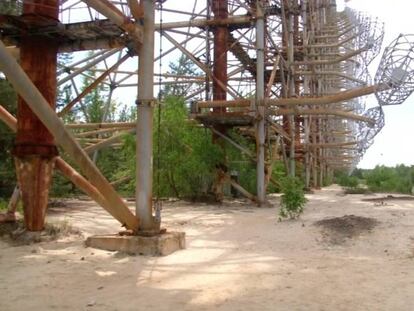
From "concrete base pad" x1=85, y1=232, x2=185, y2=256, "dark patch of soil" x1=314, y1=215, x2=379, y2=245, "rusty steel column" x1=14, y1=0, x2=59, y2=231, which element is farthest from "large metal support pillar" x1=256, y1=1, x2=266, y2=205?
"concrete base pad" x1=85, y1=232, x2=185, y2=256

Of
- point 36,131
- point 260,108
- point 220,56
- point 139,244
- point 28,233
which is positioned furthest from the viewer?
point 220,56

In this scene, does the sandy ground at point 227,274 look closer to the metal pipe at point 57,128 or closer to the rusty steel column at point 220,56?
the metal pipe at point 57,128

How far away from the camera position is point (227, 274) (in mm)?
7125

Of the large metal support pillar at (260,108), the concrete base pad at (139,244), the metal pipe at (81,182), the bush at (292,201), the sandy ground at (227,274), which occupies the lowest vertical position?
the sandy ground at (227,274)

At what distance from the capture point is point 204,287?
629cm

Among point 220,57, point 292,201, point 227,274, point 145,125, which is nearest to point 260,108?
point 220,57

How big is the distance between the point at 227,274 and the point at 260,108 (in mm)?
13366

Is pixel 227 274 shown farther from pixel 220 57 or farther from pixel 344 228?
pixel 220 57

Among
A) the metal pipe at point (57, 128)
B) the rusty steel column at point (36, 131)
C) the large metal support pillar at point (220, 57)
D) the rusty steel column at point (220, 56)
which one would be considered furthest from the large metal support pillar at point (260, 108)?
the metal pipe at point (57, 128)

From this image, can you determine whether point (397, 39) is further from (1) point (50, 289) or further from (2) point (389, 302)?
(1) point (50, 289)

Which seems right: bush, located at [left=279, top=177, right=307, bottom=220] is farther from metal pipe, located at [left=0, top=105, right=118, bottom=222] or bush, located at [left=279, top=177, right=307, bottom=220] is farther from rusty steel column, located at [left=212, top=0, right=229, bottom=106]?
rusty steel column, located at [left=212, top=0, right=229, bottom=106]

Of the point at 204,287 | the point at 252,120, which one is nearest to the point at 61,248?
the point at 204,287

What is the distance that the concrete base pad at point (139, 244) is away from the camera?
8562mm

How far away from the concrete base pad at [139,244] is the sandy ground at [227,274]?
19cm
